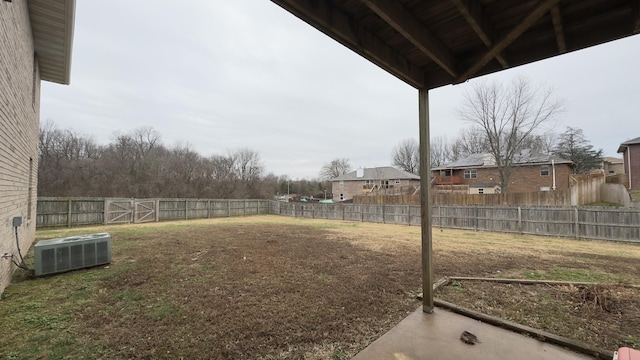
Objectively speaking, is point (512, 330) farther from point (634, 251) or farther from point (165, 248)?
point (634, 251)

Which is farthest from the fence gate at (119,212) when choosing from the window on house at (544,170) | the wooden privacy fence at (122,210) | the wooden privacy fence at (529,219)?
the window on house at (544,170)

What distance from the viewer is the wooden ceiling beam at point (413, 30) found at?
6.15ft

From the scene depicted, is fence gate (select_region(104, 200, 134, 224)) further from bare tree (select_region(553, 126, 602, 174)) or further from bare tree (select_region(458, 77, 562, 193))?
bare tree (select_region(553, 126, 602, 174))

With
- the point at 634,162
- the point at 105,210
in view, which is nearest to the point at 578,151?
the point at 634,162

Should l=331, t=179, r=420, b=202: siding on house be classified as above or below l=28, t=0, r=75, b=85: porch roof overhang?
below

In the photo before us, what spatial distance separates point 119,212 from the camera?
15.7 meters

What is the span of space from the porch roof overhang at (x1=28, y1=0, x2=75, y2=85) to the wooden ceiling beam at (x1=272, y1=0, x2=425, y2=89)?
262 inches

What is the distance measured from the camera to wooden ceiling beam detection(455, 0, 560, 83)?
1.80 meters

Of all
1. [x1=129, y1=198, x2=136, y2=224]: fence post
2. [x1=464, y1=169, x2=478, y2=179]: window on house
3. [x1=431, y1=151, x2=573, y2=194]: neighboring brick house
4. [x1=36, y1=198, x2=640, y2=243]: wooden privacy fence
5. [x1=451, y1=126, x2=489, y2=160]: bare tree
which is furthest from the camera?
[x1=451, y1=126, x2=489, y2=160]: bare tree

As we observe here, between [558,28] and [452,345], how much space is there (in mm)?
3190

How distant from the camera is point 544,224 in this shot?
459 inches

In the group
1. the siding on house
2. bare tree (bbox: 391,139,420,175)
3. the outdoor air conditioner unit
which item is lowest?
the outdoor air conditioner unit

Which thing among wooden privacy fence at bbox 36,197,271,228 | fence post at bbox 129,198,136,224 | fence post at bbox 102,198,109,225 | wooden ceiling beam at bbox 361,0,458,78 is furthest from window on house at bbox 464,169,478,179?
fence post at bbox 102,198,109,225

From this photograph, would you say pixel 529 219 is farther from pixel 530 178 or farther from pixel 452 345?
pixel 530 178
